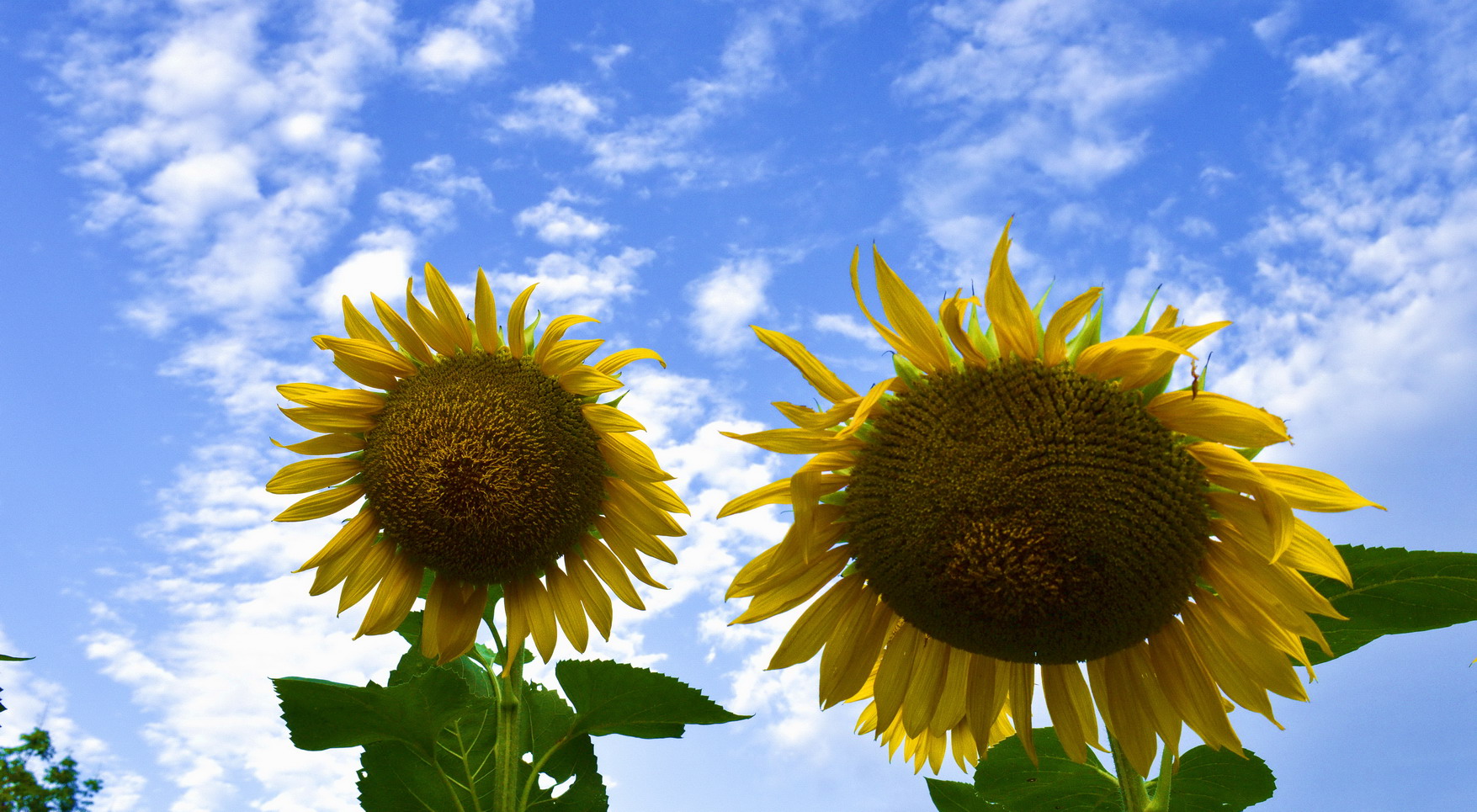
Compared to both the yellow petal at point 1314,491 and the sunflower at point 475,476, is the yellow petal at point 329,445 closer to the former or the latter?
the sunflower at point 475,476

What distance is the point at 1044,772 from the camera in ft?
13.0

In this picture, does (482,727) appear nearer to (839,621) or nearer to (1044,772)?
(839,621)

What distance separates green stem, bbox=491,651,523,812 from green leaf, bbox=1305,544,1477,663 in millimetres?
3142

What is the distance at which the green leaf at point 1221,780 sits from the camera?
3.79 meters

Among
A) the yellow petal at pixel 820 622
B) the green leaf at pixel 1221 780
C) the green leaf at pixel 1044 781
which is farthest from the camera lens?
the green leaf at pixel 1044 781

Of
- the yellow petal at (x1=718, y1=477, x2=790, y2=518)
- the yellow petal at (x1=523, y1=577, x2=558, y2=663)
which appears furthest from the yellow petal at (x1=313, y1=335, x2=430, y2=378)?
the yellow petal at (x1=718, y1=477, x2=790, y2=518)

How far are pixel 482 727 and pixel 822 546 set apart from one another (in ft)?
7.11

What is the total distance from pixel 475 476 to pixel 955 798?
2.48 m

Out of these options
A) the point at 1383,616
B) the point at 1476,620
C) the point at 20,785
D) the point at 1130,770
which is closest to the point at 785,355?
the point at 1130,770

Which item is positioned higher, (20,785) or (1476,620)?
(20,785)

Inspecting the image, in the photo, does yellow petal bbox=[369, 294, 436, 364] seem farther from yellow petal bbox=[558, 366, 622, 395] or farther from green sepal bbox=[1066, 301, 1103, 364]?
green sepal bbox=[1066, 301, 1103, 364]

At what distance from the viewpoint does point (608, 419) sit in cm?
461

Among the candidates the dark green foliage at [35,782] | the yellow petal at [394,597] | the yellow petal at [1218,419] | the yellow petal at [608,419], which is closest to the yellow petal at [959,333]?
the yellow petal at [1218,419]

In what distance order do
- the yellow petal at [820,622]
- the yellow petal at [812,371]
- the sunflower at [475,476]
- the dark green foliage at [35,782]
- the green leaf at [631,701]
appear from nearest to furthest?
1. the yellow petal at [812,371]
2. the yellow petal at [820,622]
3. the green leaf at [631,701]
4. the sunflower at [475,476]
5. the dark green foliage at [35,782]
